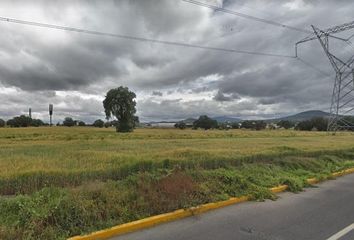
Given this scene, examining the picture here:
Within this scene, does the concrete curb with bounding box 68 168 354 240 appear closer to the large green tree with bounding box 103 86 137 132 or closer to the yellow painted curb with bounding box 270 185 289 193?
the yellow painted curb with bounding box 270 185 289 193

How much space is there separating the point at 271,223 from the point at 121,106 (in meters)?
80.0

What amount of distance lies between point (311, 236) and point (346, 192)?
18.1 feet

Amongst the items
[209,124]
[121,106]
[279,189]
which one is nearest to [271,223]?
[279,189]

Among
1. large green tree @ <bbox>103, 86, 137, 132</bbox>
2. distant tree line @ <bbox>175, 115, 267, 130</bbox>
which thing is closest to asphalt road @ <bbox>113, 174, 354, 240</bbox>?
large green tree @ <bbox>103, 86, 137, 132</bbox>

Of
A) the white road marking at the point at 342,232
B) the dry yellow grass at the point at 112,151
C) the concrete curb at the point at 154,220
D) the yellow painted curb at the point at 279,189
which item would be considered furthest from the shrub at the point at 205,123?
the white road marking at the point at 342,232

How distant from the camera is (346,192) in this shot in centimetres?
1129

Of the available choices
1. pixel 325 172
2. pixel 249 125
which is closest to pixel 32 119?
pixel 249 125

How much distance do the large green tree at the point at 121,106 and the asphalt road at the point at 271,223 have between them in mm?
75176

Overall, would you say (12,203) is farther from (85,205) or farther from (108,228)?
(108,228)

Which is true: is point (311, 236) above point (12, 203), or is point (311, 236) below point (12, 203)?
below

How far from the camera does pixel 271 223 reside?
24.4 ft

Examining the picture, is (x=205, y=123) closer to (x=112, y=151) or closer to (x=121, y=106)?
(x=121, y=106)

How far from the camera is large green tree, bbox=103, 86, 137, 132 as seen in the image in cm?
8450

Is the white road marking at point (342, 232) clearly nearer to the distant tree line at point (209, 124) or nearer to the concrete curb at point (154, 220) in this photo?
the concrete curb at point (154, 220)
